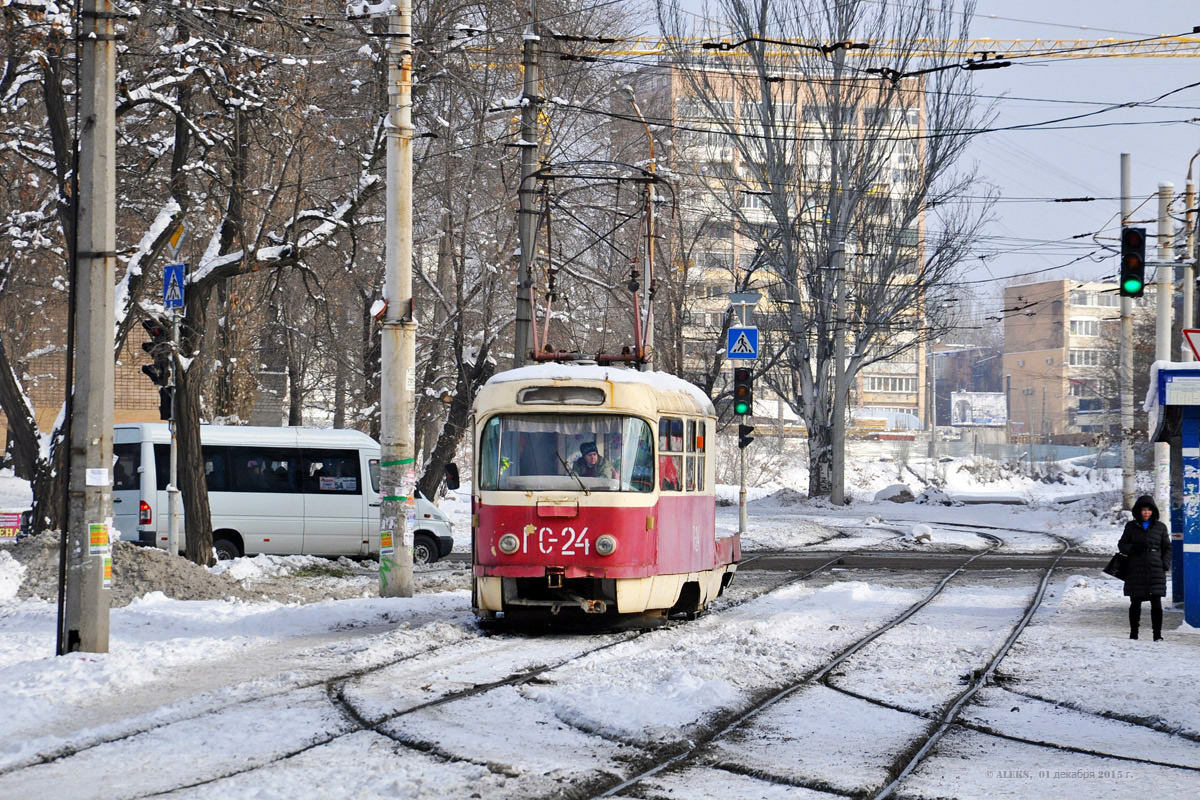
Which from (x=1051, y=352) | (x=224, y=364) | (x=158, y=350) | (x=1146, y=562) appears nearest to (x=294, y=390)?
(x=224, y=364)

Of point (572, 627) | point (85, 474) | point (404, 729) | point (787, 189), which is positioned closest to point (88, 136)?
Answer: point (85, 474)

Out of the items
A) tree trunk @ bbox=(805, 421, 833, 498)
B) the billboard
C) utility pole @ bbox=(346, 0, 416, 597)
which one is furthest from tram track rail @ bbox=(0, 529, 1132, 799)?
the billboard

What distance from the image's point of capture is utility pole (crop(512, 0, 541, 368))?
19.7 metres

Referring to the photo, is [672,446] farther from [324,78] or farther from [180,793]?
[324,78]

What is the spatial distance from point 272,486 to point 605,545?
12.9 meters

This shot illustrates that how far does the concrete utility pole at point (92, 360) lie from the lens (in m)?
11.2

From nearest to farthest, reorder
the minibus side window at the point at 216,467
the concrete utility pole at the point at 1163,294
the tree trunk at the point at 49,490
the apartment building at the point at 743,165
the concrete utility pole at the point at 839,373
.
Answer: the tree trunk at the point at 49,490, the concrete utility pole at the point at 1163,294, the minibus side window at the point at 216,467, the concrete utility pole at the point at 839,373, the apartment building at the point at 743,165

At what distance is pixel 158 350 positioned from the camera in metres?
20.8

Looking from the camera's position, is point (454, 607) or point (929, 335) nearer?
point (454, 607)

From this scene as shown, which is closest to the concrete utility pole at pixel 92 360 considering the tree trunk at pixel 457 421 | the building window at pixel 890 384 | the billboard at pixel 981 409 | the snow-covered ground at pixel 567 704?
the snow-covered ground at pixel 567 704

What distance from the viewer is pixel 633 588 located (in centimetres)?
1352

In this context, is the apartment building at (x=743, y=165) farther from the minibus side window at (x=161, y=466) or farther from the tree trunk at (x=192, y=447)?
the tree trunk at (x=192, y=447)

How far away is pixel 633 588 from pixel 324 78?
12.8m

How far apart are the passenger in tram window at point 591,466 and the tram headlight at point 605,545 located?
620mm
